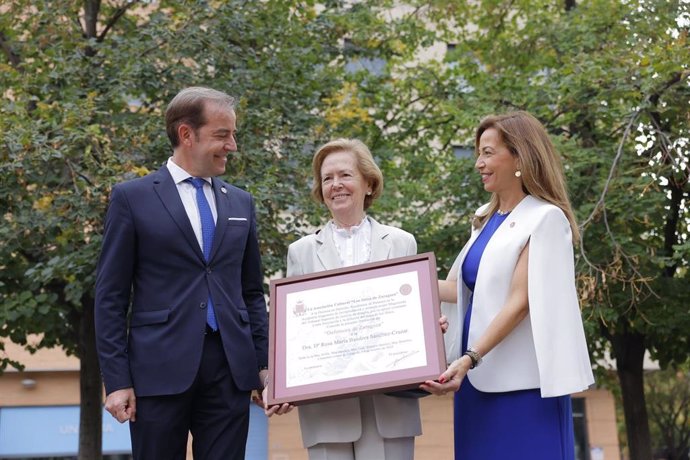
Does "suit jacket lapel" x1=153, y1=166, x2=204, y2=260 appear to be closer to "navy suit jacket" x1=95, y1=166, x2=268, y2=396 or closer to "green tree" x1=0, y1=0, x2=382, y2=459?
"navy suit jacket" x1=95, y1=166, x2=268, y2=396

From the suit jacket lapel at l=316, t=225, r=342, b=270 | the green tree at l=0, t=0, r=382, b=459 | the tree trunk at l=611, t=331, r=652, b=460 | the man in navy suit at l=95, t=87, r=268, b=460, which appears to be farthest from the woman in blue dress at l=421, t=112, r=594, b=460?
the tree trunk at l=611, t=331, r=652, b=460

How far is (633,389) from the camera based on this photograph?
14.4m

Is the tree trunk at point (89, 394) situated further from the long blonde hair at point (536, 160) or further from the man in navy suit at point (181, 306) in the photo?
the long blonde hair at point (536, 160)

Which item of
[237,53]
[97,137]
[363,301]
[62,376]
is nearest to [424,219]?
[237,53]

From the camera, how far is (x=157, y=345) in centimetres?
414

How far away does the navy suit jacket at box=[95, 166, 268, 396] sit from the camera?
4.11 meters

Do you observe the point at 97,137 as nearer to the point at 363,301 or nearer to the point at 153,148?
the point at 153,148

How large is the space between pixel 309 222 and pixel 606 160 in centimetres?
387

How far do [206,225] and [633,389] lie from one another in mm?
11512

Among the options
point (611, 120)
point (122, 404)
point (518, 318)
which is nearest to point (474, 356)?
point (518, 318)

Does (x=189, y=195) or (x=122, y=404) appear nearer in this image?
(x=122, y=404)

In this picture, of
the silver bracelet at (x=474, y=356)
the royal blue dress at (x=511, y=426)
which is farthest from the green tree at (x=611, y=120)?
the silver bracelet at (x=474, y=356)

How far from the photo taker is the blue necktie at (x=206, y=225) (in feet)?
13.9

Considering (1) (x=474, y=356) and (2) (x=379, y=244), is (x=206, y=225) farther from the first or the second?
(1) (x=474, y=356)
